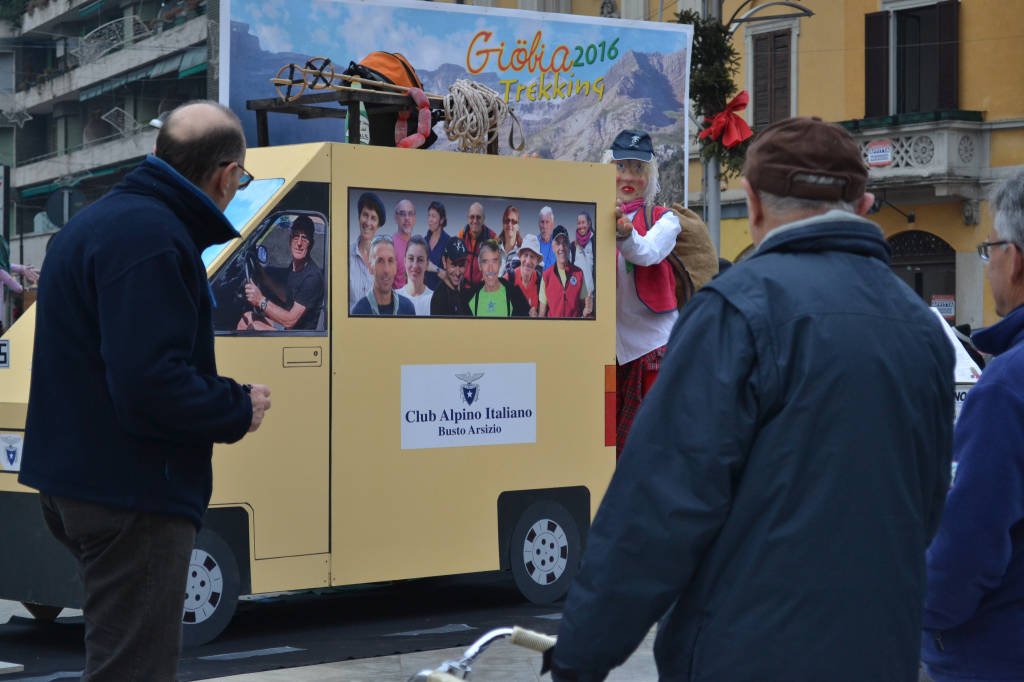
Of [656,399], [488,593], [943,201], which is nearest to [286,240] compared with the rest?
[488,593]

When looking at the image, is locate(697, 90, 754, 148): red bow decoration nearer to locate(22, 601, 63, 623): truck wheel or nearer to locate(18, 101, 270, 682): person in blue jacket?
locate(22, 601, 63, 623): truck wheel

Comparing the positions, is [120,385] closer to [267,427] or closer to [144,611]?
[144,611]

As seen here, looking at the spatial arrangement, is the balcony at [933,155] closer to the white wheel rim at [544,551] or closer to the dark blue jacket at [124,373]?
the white wheel rim at [544,551]

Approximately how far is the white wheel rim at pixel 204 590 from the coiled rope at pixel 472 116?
2.43 meters

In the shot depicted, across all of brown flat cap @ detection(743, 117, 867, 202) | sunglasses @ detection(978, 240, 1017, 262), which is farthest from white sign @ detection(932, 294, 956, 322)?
brown flat cap @ detection(743, 117, 867, 202)

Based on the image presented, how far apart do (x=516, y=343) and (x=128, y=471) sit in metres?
4.09

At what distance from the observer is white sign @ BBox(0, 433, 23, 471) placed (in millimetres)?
6152

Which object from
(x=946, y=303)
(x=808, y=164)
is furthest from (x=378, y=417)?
(x=946, y=303)

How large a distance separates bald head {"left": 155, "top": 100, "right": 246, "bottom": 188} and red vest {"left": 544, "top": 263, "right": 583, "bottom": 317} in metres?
3.91

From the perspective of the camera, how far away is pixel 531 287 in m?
7.48

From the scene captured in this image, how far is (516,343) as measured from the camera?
24.3 ft

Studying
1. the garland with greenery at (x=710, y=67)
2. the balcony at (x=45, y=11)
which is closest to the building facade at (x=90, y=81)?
the balcony at (x=45, y=11)

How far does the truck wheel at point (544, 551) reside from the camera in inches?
294

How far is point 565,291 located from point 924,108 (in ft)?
76.3
